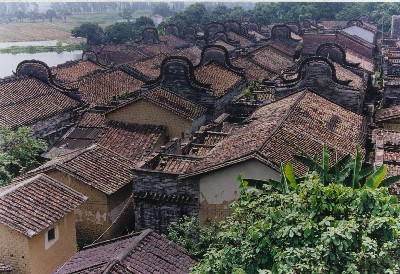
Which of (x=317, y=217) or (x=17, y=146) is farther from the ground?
(x=317, y=217)

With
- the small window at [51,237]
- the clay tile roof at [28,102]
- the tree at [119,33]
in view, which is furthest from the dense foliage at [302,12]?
the small window at [51,237]

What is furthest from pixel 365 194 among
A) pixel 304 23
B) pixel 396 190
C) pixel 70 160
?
pixel 304 23

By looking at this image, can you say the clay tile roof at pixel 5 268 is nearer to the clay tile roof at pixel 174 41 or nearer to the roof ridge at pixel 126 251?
the roof ridge at pixel 126 251

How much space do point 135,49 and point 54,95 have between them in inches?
1197

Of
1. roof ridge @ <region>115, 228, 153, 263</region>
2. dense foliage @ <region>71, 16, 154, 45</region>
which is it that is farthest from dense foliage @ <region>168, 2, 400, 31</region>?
roof ridge @ <region>115, 228, 153, 263</region>

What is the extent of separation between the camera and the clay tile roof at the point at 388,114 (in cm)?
2389

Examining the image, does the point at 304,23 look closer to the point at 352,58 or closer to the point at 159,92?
the point at 352,58

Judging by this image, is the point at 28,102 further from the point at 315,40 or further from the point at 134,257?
the point at 315,40

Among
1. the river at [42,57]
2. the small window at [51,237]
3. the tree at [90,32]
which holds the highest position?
the small window at [51,237]

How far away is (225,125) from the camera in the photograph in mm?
26438

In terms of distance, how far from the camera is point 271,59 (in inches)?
2042

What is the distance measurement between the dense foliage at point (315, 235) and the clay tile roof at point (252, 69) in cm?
3304

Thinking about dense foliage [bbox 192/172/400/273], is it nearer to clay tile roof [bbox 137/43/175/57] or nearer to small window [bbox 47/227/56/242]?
small window [bbox 47/227/56/242]

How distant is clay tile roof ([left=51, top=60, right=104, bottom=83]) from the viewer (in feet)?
154
